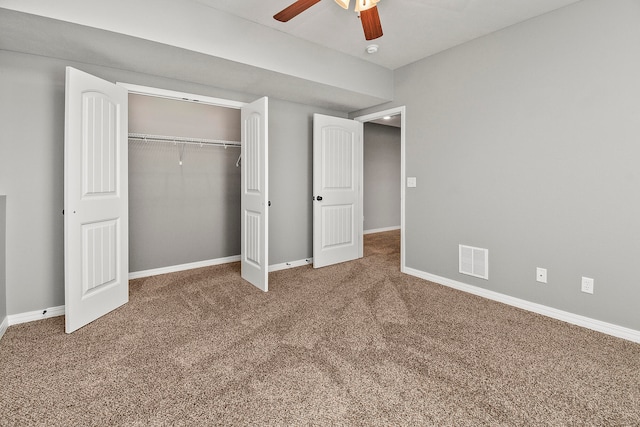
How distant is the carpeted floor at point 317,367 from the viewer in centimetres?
149

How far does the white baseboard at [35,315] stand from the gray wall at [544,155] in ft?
12.4

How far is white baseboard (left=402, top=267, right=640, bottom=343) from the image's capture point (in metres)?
2.28

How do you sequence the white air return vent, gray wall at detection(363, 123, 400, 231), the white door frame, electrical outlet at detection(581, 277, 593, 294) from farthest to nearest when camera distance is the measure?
1. gray wall at detection(363, 123, 400, 231)
2. the white door frame
3. the white air return vent
4. electrical outlet at detection(581, 277, 593, 294)

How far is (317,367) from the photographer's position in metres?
1.87

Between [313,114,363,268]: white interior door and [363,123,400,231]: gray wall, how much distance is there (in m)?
2.13

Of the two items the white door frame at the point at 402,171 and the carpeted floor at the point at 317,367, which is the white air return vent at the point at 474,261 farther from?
the white door frame at the point at 402,171

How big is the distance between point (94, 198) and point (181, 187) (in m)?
1.41

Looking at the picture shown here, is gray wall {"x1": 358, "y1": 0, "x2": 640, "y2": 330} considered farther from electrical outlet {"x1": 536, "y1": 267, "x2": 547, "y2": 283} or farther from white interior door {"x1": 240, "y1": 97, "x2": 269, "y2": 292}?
white interior door {"x1": 240, "y1": 97, "x2": 269, "y2": 292}

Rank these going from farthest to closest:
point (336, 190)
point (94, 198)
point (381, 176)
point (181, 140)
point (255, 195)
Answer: point (381, 176), point (336, 190), point (181, 140), point (255, 195), point (94, 198)

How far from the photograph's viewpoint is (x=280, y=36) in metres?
2.95

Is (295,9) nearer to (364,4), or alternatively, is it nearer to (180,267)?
(364,4)

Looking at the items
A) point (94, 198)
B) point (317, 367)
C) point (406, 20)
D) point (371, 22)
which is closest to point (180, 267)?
point (94, 198)

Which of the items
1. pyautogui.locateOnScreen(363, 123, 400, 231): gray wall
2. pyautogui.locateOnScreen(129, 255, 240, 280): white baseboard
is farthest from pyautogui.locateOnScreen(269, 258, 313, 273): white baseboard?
pyautogui.locateOnScreen(363, 123, 400, 231): gray wall

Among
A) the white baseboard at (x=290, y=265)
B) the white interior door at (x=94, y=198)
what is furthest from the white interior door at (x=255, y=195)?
the white interior door at (x=94, y=198)
